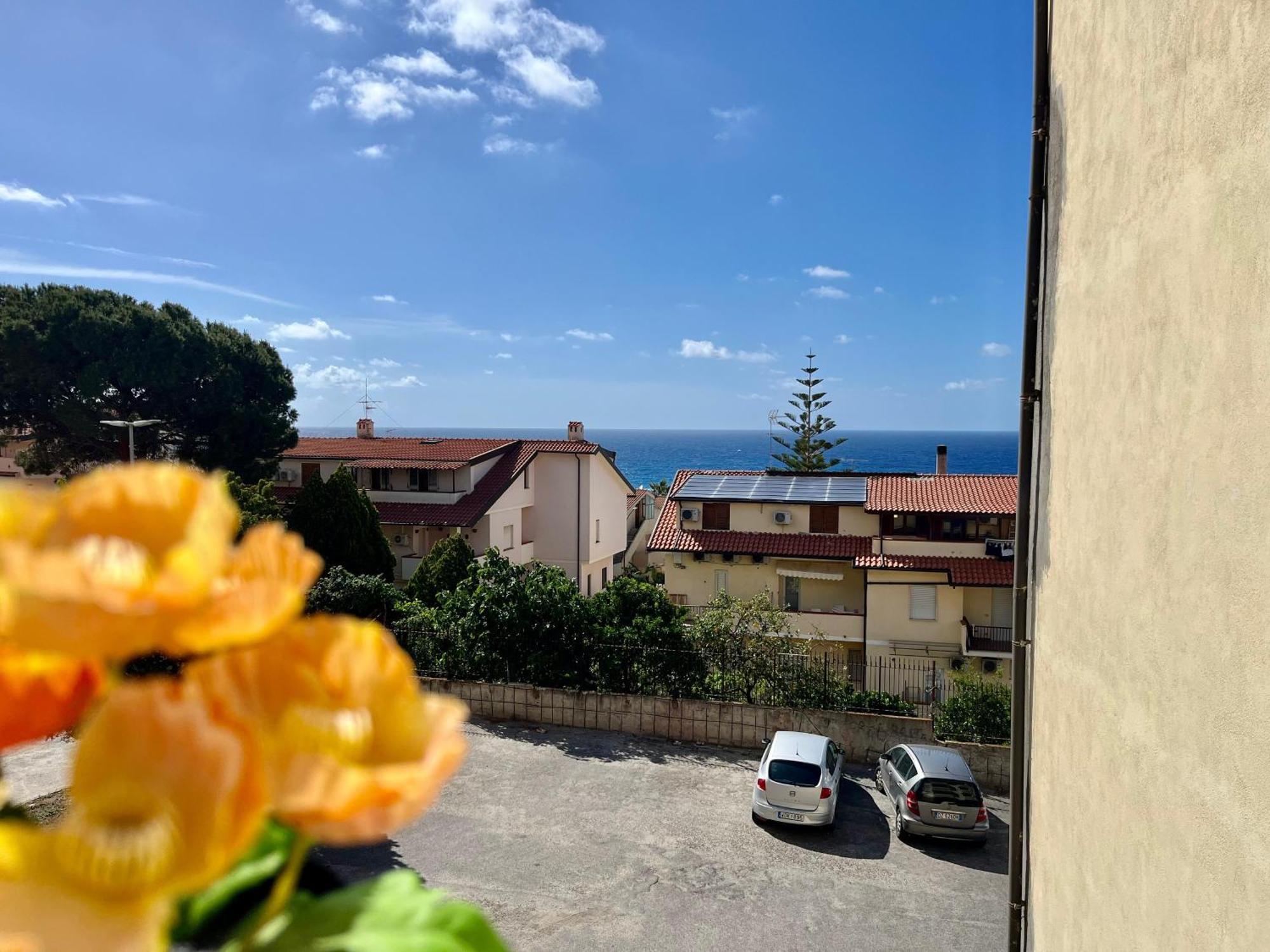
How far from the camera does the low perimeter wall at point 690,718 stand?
37.7 ft

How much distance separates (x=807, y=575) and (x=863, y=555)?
1449 mm

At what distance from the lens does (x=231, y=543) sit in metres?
0.43

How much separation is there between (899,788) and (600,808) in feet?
11.5

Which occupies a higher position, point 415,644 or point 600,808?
point 415,644

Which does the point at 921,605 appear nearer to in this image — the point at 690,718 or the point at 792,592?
the point at 792,592

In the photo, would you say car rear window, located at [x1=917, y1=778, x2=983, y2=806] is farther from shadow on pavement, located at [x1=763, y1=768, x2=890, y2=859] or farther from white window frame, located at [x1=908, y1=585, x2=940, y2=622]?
white window frame, located at [x1=908, y1=585, x2=940, y2=622]

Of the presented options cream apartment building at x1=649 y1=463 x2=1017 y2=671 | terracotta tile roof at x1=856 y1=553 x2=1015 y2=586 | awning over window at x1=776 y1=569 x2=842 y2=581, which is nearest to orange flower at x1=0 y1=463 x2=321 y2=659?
cream apartment building at x1=649 y1=463 x2=1017 y2=671

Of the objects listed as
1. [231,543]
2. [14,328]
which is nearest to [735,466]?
[14,328]

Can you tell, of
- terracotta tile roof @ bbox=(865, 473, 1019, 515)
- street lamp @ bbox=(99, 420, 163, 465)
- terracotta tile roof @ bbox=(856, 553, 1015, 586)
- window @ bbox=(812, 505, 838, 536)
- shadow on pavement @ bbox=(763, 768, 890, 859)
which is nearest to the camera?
shadow on pavement @ bbox=(763, 768, 890, 859)

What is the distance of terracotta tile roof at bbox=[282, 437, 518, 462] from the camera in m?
23.8

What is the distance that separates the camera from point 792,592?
66.3 feet

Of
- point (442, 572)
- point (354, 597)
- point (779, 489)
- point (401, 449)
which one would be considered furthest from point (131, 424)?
point (779, 489)

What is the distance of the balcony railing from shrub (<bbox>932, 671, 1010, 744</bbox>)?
6.48 meters

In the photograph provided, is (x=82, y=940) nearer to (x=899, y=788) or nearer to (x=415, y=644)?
(x=899, y=788)
